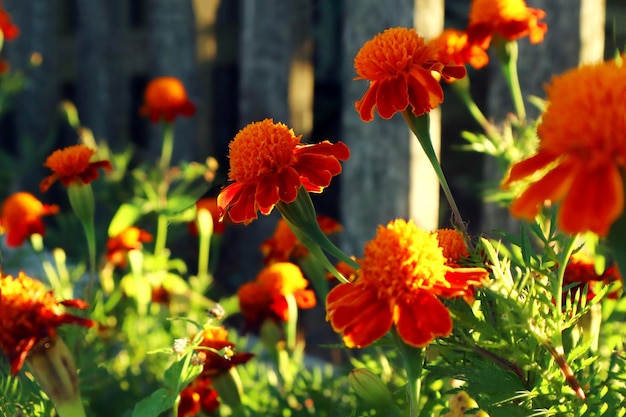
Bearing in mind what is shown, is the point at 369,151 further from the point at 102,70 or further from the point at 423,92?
the point at 102,70

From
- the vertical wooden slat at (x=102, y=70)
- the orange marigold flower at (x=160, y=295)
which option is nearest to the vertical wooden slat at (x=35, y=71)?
the vertical wooden slat at (x=102, y=70)

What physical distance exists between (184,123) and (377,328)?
3358 millimetres

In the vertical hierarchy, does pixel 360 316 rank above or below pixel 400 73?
below

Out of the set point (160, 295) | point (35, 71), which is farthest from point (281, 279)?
point (35, 71)

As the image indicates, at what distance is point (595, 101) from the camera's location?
0.69 metres

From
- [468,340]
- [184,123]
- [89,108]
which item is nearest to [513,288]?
[468,340]

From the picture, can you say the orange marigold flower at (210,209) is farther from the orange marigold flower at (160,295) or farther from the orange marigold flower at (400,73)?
the orange marigold flower at (400,73)

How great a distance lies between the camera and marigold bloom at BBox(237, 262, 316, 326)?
1.67 m

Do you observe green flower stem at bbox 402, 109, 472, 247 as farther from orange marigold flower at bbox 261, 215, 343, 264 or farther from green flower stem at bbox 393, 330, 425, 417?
orange marigold flower at bbox 261, 215, 343, 264

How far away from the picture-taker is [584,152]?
2.16ft

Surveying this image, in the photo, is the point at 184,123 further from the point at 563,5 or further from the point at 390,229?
Result: the point at 390,229

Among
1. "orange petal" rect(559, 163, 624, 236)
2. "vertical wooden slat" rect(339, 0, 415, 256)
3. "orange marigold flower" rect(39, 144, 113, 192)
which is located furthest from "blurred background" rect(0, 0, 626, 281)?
"orange petal" rect(559, 163, 624, 236)

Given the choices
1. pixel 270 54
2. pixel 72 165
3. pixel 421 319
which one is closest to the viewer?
pixel 421 319

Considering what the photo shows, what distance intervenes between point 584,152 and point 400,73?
0.42 metres
